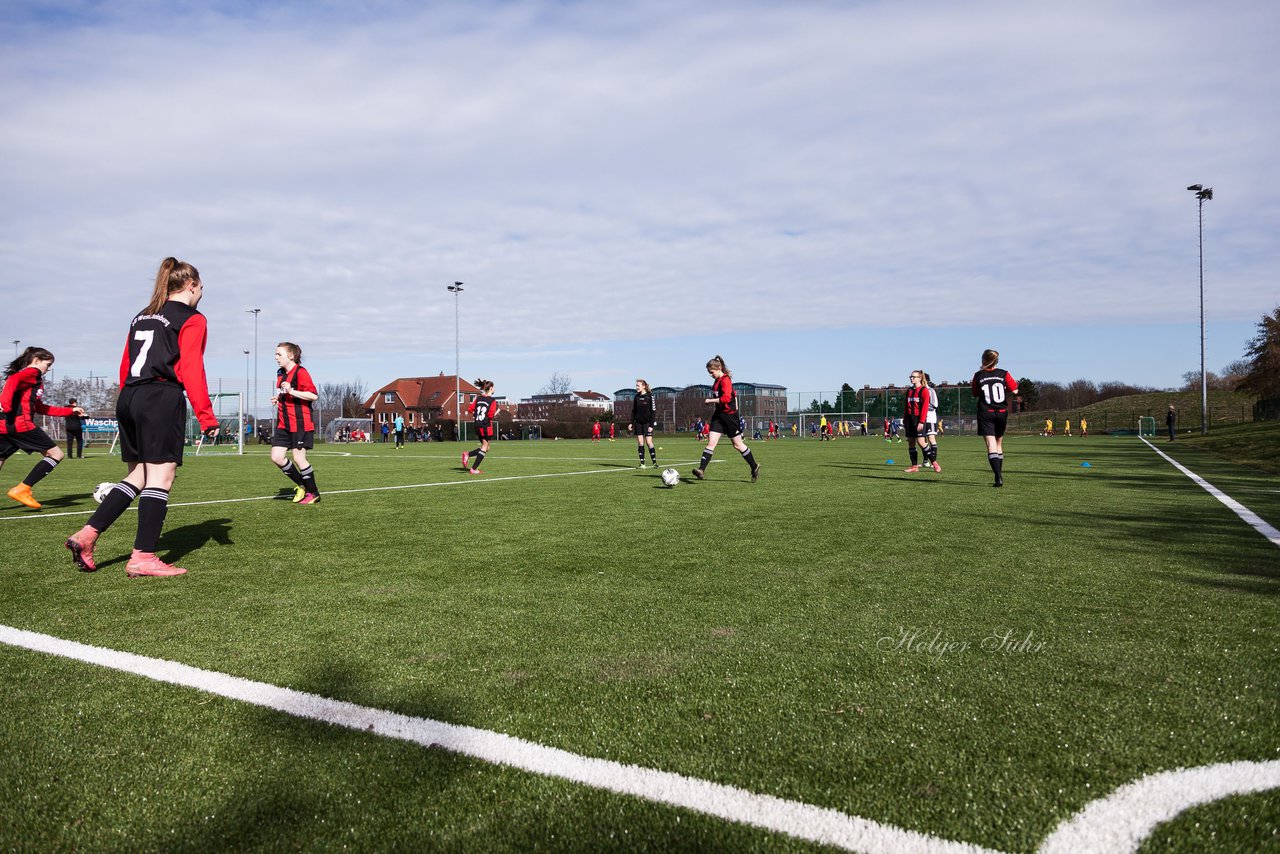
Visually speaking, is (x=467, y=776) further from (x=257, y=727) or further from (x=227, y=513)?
(x=227, y=513)

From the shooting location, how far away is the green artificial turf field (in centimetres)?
196

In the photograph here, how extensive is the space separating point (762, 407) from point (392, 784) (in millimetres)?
58660

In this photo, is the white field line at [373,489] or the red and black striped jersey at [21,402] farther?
the white field line at [373,489]

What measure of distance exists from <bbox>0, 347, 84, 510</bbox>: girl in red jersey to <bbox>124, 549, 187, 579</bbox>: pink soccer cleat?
458 cm

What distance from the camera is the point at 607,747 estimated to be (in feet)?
7.67

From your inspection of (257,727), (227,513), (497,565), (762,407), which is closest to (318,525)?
(227,513)

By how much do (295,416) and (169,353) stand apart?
198 inches

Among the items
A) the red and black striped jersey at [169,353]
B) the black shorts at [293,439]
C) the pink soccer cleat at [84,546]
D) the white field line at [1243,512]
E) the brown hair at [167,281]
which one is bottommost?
the white field line at [1243,512]

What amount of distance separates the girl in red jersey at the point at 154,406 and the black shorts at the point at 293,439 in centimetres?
468

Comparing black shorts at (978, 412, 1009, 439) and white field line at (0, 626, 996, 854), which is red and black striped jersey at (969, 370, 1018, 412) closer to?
black shorts at (978, 412, 1009, 439)

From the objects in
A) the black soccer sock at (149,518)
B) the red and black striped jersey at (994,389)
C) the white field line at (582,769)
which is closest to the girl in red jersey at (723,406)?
the red and black striped jersey at (994,389)

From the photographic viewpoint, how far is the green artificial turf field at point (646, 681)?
1.96 metres

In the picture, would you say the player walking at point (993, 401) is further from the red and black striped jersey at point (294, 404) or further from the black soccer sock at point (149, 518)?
the black soccer sock at point (149, 518)

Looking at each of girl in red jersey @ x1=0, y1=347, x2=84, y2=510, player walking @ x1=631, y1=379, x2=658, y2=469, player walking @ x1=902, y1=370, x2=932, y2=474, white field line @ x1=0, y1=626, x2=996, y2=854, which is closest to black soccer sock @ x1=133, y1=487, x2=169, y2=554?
white field line @ x1=0, y1=626, x2=996, y2=854
